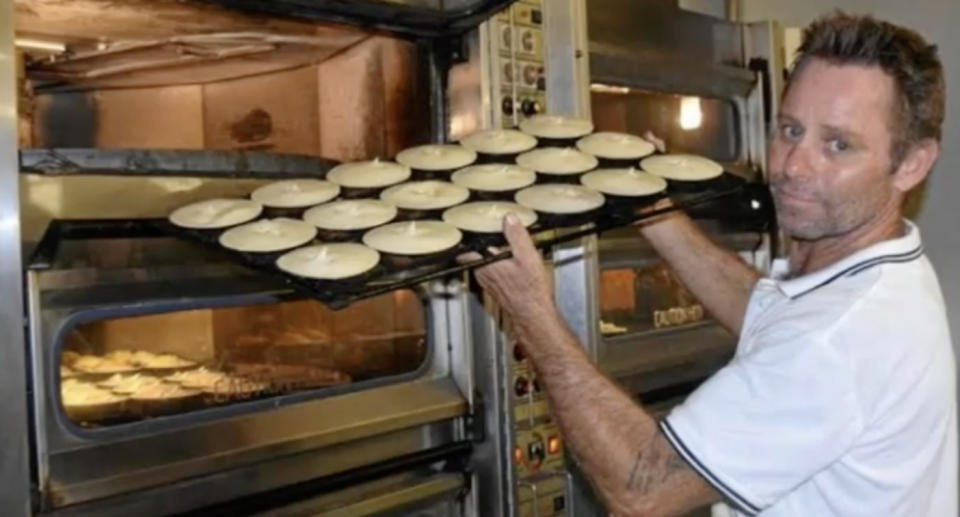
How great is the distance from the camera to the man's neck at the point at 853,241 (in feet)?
4.98

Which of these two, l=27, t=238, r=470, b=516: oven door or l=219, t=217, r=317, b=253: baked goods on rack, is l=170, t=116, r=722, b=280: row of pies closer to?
l=219, t=217, r=317, b=253: baked goods on rack

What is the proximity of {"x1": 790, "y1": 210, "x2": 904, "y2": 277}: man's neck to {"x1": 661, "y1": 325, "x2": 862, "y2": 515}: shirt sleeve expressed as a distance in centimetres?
25

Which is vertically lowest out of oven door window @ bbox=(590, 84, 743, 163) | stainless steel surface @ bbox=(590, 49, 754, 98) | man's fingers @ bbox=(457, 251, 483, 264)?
man's fingers @ bbox=(457, 251, 483, 264)

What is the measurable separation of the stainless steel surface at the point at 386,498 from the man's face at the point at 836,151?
0.78 m

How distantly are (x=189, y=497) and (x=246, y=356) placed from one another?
284 mm

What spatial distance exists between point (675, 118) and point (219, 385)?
1.46 meters

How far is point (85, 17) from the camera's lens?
164cm

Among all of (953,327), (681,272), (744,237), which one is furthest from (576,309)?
(953,327)

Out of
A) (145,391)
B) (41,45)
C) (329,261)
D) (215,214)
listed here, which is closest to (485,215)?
(329,261)

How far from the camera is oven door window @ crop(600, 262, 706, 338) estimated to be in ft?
7.66

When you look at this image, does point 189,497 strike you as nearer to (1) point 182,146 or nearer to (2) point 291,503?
(2) point 291,503

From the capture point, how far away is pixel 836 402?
1328 mm

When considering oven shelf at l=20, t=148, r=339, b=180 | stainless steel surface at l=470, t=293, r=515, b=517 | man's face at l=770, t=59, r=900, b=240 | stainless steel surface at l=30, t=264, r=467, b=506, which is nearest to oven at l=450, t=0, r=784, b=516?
stainless steel surface at l=470, t=293, r=515, b=517

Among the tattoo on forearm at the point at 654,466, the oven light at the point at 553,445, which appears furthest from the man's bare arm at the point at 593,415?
the oven light at the point at 553,445
